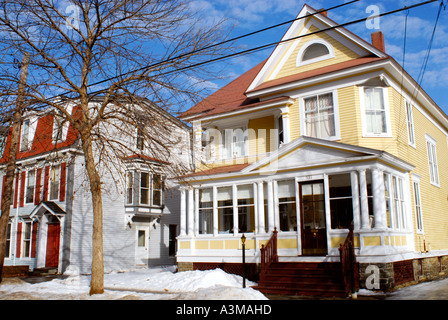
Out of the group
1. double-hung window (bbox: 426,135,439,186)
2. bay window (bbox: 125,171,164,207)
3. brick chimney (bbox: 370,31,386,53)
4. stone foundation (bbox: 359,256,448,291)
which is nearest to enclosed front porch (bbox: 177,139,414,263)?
stone foundation (bbox: 359,256,448,291)

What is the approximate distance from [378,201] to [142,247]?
50.2 feet

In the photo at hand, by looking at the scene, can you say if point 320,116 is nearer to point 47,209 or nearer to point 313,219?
point 313,219

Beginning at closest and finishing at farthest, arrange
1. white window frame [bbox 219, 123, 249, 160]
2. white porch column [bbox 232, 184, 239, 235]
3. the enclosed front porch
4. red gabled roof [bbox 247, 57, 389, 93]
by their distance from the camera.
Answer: the enclosed front porch
red gabled roof [bbox 247, 57, 389, 93]
white porch column [bbox 232, 184, 239, 235]
white window frame [bbox 219, 123, 249, 160]

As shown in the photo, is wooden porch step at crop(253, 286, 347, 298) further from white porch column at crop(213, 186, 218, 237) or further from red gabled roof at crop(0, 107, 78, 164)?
red gabled roof at crop(0, 107, 78, 164)

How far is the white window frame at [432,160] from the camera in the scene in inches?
752

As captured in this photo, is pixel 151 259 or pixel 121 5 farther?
pixel 151 259

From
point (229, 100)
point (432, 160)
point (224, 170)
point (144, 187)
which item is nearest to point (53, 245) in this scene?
point (144, 187)

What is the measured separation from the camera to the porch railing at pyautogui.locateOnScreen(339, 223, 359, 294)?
11.9 meters

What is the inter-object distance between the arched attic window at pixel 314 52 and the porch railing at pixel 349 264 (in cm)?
769

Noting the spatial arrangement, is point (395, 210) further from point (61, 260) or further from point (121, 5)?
point (61, 260)

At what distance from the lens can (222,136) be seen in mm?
19859

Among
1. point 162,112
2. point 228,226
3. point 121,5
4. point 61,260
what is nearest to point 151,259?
point 61,260
